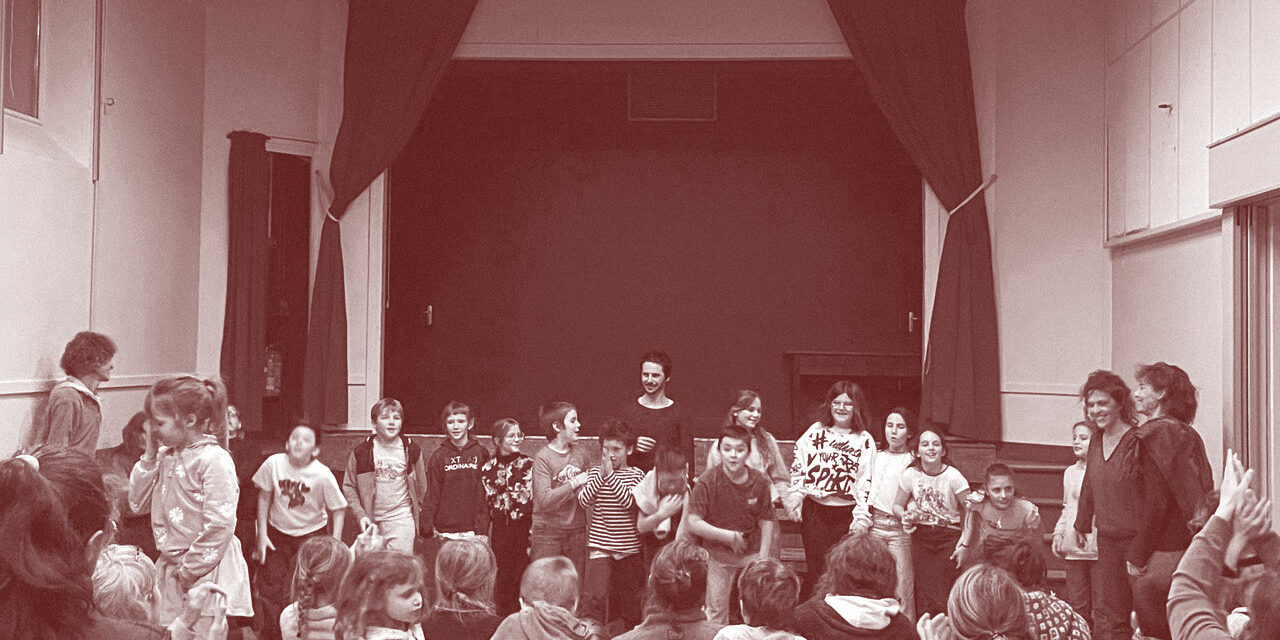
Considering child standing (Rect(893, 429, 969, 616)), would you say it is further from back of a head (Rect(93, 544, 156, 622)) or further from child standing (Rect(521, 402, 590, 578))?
back of a head (Rect(93, 544, 156, 622))

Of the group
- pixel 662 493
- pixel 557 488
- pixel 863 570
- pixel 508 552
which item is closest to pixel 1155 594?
pixel 863 570

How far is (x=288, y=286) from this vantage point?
8695 mm

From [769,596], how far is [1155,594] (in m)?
1.92

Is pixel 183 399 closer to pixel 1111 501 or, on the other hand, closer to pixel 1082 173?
pixel 1111 501

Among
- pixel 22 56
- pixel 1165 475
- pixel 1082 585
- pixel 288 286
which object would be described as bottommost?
pixel 1082 585

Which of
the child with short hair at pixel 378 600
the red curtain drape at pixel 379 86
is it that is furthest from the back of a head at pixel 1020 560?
the red curtain drape at pixel 379 86

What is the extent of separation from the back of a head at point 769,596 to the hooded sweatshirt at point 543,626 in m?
0.47

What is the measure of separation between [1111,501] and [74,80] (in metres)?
5.98

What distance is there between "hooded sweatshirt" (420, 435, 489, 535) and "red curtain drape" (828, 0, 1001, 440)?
3.58 m

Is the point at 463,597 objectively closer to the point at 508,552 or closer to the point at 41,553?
the point at 41,553

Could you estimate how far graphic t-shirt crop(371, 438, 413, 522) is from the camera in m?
5.88

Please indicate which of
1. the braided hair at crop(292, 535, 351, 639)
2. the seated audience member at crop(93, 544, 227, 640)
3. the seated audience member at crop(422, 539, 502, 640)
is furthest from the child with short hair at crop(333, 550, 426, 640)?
the braided hair at crop(292, 535, 351, 639)

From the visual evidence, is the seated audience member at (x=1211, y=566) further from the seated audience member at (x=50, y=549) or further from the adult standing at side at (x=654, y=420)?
the adult standing at side at (x=654, y=420)

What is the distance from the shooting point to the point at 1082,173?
8.02 meters
